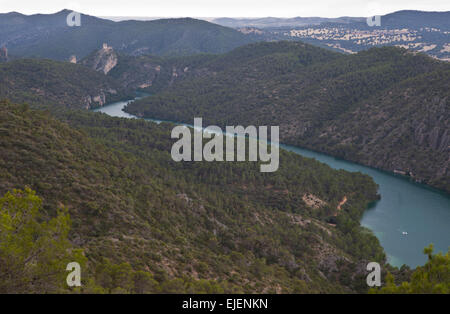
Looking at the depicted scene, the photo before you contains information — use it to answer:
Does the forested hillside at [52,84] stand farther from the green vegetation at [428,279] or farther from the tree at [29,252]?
the green vegetation at [428,279]

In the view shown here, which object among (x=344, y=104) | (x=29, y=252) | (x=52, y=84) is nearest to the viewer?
(x=29, y=252)

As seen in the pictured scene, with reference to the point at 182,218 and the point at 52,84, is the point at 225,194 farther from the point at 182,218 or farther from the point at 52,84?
the point at 52,84

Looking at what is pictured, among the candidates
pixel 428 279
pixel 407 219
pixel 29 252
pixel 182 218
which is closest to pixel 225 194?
pixel 182 218

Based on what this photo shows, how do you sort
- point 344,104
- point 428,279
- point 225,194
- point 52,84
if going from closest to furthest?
point 428,279 → point 225,194 → point 344,104 → point 52,84

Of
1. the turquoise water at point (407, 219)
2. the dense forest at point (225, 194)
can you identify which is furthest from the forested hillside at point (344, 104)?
the turquoise water at point (407, 219)

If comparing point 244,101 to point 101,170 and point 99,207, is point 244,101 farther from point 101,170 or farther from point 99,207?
point 99,207
